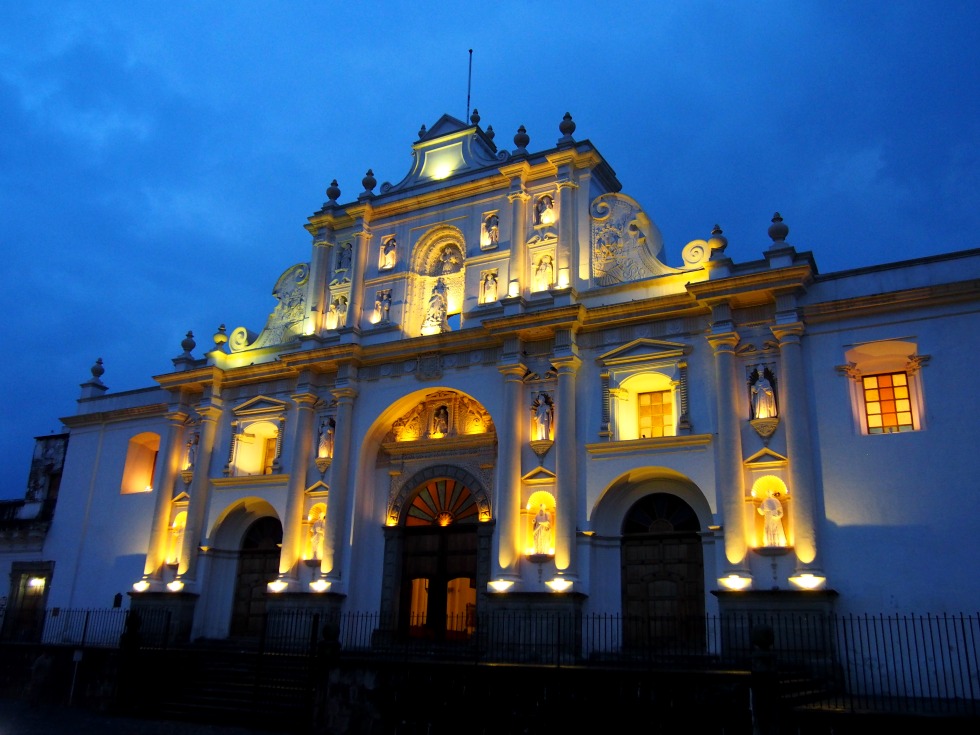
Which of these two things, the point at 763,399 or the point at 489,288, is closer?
the point at 763,399

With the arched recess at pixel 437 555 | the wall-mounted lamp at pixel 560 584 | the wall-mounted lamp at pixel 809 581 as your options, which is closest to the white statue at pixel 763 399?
the wall-mounted lamp at pixel 809 581

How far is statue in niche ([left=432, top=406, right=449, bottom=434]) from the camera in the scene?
2308 centimetres

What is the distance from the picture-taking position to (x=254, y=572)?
24.9 m

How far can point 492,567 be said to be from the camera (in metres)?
20.6

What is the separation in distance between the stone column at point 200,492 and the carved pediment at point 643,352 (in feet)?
40.2

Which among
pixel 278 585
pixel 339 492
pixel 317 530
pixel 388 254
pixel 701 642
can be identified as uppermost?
pixel 388 254

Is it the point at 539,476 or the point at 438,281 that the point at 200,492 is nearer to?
the point at 438,281

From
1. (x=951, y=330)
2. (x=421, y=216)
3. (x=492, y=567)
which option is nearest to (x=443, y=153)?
(x=421, y=216)

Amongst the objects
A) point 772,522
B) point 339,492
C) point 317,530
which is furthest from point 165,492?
point 772,522

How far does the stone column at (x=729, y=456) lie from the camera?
17594 mm

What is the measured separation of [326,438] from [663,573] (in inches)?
389

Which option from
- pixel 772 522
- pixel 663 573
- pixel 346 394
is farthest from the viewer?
pixel 346 394

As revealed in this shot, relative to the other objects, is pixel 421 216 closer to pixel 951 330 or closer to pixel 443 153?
pixel 443 153

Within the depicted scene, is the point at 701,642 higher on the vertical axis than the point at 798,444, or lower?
lower
